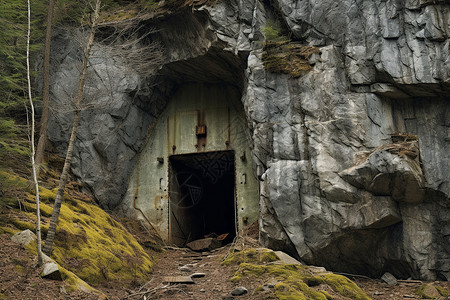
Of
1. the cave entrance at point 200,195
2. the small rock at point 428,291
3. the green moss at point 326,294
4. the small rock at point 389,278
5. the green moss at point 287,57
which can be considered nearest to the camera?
the green moss at point 326,294

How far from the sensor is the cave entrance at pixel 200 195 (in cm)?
1559

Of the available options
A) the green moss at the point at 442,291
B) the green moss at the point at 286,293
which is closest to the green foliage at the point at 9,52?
the green moss at the point at 286,293

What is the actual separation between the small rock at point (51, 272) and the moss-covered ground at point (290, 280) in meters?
3.35

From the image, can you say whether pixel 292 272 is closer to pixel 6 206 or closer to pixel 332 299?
pixel 332 299

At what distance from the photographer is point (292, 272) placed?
9.14 m

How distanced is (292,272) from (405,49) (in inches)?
241

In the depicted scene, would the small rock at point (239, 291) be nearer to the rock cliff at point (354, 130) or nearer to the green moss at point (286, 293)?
the green moss at point (286, 293)

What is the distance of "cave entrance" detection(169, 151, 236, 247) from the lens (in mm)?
15586

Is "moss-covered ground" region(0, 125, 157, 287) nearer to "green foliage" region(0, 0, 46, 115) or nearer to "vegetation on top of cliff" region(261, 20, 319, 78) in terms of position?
"green foliage" region(0, 0, 46, 115)

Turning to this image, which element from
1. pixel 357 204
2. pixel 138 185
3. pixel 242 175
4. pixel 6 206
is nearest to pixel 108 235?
pixel 6 206

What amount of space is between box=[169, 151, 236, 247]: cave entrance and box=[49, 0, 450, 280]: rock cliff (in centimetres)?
394

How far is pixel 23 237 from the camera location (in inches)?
323

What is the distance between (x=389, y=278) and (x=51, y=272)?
7490 mm

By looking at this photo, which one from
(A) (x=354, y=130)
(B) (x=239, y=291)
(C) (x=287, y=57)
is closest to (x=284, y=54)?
(C) (x=287, y=57)
